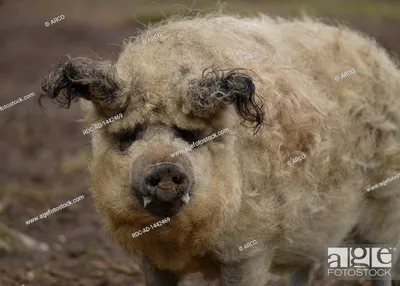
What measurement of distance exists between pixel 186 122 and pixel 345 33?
9.71ft

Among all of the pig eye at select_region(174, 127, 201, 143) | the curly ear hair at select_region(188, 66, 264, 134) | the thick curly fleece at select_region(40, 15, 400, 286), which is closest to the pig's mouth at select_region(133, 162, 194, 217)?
the thick curly fleece at select_region(40, 15, 400, 286)

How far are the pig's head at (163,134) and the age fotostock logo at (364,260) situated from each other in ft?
8.02

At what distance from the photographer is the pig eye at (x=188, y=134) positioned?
22.5 ft

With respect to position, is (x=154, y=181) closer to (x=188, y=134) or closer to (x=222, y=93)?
(x=188, y=134)

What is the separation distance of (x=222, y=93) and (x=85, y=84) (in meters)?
1.05

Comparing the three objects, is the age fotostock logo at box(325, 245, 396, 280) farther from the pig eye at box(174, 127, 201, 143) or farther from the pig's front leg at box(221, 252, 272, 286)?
the pig eye at box(174, 127, 201, 143)

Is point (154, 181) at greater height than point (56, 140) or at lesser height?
greater

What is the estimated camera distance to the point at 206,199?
6.84 metres

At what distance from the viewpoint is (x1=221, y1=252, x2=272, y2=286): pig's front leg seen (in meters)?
7.61

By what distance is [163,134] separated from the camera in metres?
6.77

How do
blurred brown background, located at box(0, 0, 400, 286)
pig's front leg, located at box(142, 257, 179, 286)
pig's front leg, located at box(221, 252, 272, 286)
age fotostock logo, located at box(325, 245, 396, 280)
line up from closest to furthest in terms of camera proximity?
1. pig's front leg, located at box(221, 252, 272, 286)
2. pig's front leg, located at box(142, 257, 179, 286)
3. age fotostock logo, located at box(325, 245, 396, 280)
4. blurred brown background, located at box(0, 0, 400, 286)

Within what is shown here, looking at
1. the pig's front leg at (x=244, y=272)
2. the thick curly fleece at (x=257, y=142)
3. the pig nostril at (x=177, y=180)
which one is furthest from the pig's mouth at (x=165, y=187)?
the pig's front leg at (x=244, y=272)

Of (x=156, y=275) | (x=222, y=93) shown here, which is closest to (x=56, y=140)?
(x=156, y=275)

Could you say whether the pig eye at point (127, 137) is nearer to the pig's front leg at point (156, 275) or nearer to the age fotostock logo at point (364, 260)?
the pig's front leg at point (156, 275)
